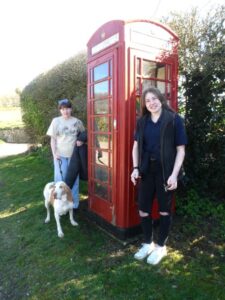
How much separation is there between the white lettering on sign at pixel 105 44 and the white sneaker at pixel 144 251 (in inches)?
108

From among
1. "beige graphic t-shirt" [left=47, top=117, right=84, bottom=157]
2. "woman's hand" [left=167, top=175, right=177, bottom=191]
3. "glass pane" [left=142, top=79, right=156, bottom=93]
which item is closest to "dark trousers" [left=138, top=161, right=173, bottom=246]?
"woman's hand" [left=167, top=175, right=177, bottom=191]

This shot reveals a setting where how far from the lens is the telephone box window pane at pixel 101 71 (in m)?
4.27

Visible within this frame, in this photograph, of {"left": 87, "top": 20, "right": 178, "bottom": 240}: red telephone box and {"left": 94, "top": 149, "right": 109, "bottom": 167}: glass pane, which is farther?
{"left": 94, "top": 149, "right": 109, "bottom": 167}: glass pane

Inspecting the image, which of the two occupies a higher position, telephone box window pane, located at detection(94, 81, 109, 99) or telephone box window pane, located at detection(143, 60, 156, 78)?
telephone box window pane, located at detection(143, 60, 156, 78)

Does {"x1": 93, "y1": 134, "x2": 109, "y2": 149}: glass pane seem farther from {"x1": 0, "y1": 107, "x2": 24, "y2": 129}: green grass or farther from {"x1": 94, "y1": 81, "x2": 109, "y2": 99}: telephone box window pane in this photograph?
{"x1": 0, "y1": 107, "x2": 24, "y2": 129}: green grass

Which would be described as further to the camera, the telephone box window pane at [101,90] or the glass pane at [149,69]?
the telephone box window pane at [101,90]

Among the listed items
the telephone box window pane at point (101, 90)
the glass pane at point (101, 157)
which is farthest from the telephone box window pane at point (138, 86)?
the glass pane at point (101, 157)

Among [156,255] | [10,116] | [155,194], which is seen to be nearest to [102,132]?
[155,194]

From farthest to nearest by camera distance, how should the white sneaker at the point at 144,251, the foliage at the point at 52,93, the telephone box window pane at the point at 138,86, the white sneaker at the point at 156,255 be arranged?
the foliage at the point at 52,93 → the telephone box window pane at the point at 138,86 → the white sneaker at the point at 144,251 → the white sneaker at the point at 156,255

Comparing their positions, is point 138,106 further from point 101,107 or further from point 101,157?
point 101,157

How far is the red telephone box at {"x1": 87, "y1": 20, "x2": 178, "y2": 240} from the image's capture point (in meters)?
3.96

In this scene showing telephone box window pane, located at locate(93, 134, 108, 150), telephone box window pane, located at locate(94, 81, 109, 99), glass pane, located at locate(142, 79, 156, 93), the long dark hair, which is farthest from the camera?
telephone box window pane, located at locate(93, 134, 108, 150)

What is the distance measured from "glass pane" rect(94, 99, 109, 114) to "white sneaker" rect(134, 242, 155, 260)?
1.92 metres

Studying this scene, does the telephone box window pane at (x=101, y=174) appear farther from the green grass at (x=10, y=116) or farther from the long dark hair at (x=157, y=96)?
the green grass at (x=10, y=116)
